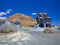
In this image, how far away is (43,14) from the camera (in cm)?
6756

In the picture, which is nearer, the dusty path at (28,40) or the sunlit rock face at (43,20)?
the dusty path at (28,40)

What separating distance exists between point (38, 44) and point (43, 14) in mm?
53175

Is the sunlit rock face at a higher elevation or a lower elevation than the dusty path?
higher

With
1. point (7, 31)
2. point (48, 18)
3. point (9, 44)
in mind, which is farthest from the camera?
point (48, 18)

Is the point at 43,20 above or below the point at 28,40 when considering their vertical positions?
above

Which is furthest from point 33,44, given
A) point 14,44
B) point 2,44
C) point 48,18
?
point 48,18

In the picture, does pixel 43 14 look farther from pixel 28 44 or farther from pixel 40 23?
pixel 28 44

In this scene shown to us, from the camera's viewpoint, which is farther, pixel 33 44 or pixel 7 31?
pixel 7 31

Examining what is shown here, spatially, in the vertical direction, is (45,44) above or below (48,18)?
below

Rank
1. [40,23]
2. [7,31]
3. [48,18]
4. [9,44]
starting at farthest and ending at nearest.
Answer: [48,18] < [40,23] < [7,31] < [9,44]

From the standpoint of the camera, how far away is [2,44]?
14.6m

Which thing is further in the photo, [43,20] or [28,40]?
[43,20]

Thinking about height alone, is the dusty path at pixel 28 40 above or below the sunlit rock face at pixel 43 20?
below

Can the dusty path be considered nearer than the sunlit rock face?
Yes
